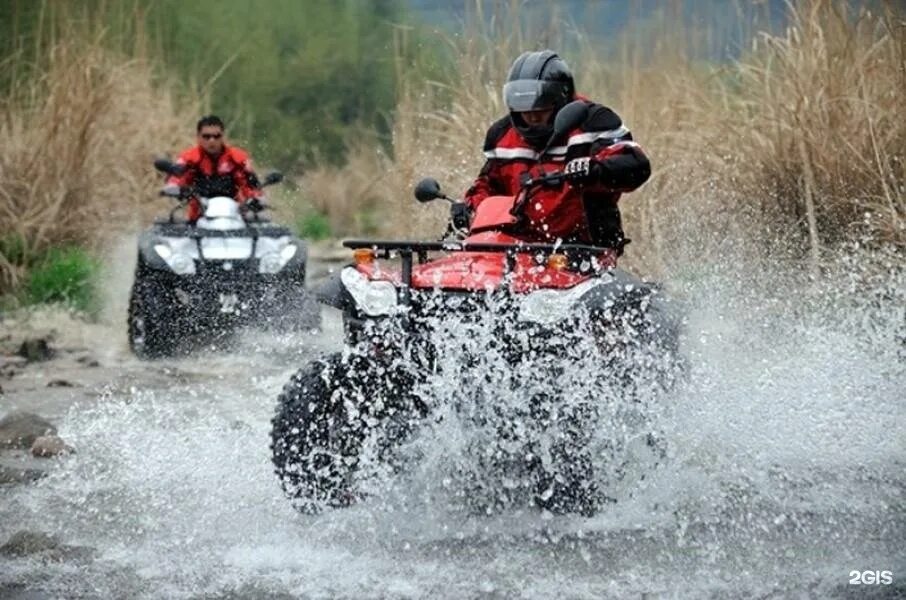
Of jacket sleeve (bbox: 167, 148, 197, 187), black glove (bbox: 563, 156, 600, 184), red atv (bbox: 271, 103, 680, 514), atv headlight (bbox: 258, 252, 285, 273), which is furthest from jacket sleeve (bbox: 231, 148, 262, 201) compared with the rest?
red atv (bbox: 271, 103, 680, 514)

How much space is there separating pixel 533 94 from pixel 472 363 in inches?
57.3

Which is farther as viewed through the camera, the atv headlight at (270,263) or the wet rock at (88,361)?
the atv headlight at (270,263)

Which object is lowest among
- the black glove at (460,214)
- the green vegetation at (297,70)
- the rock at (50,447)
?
the rock at (50,447)

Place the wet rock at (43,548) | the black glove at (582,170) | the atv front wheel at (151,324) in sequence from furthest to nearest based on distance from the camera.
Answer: the atv front wheel at (151,324), the black glove at (582,170), the wet rock at (43,548)

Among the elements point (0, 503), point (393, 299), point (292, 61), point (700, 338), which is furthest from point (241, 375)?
point (292, 61)

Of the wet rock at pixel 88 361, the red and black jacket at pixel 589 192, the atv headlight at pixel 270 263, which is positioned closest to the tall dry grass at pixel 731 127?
the atv headlight at pixel 270 263

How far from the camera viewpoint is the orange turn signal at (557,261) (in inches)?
211

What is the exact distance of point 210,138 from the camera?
38.0 feet

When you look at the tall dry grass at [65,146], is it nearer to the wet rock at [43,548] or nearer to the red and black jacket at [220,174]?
the red and black jacket at [220,174]

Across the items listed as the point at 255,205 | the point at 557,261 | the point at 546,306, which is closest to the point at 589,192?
the point at 557,261

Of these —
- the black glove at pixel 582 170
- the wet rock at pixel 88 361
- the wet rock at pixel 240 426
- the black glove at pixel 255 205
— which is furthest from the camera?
the black glove at pixel 255 205

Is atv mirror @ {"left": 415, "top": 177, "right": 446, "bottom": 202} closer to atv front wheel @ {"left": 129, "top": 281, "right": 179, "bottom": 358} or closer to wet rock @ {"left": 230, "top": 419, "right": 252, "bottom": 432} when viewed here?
wet rock @ {"left": 230, "top": 419, "right": 252, "bottom": 432}

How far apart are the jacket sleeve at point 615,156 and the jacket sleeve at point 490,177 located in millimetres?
551

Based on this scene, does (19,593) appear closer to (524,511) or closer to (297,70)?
(524,511)
